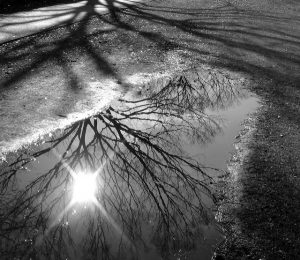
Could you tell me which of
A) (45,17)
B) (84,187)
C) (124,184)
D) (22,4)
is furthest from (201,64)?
(22,4)

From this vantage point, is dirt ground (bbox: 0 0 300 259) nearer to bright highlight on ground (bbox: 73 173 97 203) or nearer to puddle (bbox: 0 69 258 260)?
puddle (bbox: 0 69 258 260)

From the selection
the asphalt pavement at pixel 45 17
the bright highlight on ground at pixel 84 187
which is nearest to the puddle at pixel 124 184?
the bright highlight on ground at pixel 84 187

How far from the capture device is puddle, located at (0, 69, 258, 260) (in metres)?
3.09

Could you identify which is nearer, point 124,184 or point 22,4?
point 124,184

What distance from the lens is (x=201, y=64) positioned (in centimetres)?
666

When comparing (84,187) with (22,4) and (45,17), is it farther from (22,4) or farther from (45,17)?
(22,4)

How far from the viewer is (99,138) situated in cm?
439

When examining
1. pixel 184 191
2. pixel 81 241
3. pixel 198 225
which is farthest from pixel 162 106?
pixel 81 241

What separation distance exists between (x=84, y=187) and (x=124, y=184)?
0.41m

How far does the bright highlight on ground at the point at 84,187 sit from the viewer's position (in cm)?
356

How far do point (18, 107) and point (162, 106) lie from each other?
1.95m

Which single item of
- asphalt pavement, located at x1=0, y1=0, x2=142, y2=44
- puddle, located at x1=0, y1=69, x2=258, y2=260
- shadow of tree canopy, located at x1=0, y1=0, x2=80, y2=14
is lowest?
puddle, located at x1=0, y1=69, x2=258, y2=260

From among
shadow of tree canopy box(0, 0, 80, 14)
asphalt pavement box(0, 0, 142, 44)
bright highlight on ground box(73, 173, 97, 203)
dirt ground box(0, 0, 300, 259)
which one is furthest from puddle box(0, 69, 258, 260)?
shadow of tree canopy box(0, 0, 80, 14)

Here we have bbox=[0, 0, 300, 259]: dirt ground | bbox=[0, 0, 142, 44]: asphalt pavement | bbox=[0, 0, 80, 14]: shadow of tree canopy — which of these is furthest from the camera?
bbox=[0, 0, 80, 14]: shadow of tree canopy
